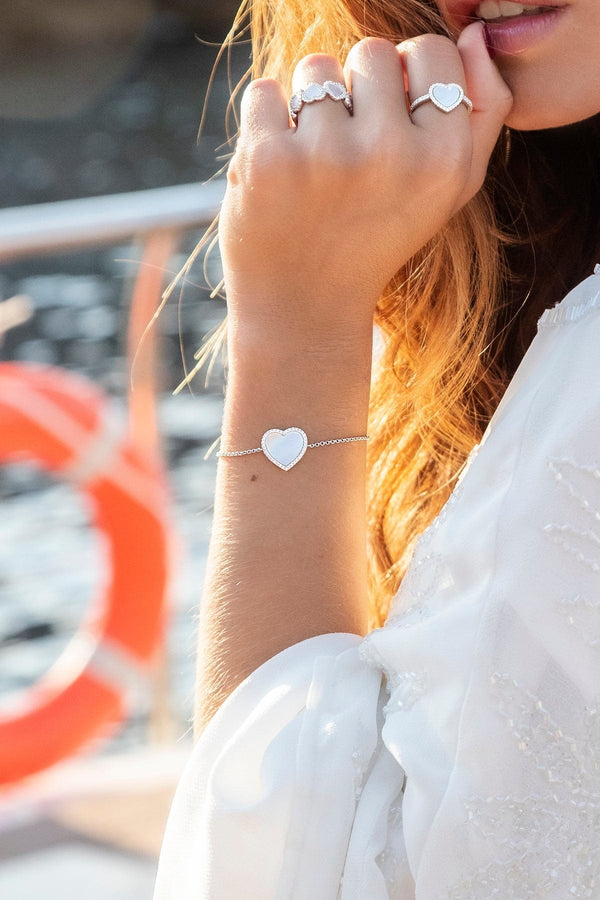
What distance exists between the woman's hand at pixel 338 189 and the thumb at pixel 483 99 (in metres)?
0.03

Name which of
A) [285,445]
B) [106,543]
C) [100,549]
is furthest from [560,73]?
[100,549]

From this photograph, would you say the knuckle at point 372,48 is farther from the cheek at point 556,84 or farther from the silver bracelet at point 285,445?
the silver bracelet at point 285,445

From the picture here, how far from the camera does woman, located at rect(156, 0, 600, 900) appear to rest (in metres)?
0.65

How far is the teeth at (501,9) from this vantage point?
889 millimetres

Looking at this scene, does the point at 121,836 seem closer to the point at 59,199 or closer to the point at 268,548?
the point at 268,548

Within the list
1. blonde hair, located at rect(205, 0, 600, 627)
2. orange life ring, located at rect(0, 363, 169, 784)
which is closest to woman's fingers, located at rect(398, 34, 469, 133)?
blonde hair, located at rect(205, 0, 600, 627)

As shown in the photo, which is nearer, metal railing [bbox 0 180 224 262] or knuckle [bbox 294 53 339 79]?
knuckle [bbox 294 53 339 79]

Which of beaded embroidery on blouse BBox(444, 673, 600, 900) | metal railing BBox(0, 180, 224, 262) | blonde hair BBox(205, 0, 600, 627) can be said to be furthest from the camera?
metal railing BBox(0, 180, 224, 262)

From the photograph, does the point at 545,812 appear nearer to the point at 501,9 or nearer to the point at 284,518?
the point at 284,518

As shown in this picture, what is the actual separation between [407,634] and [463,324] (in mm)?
430

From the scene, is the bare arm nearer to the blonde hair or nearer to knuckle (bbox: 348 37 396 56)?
knuckle (bbox: 348 37 396 56)

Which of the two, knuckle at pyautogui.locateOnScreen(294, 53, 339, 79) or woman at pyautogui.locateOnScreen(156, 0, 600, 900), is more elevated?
knuckle at pyautogui.locateOnScreen(294, 53, 339, 79)

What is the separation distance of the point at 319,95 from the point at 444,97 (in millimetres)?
95

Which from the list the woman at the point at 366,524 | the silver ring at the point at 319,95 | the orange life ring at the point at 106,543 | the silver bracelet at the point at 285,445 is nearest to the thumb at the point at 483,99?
the woman at the point at 366,524
